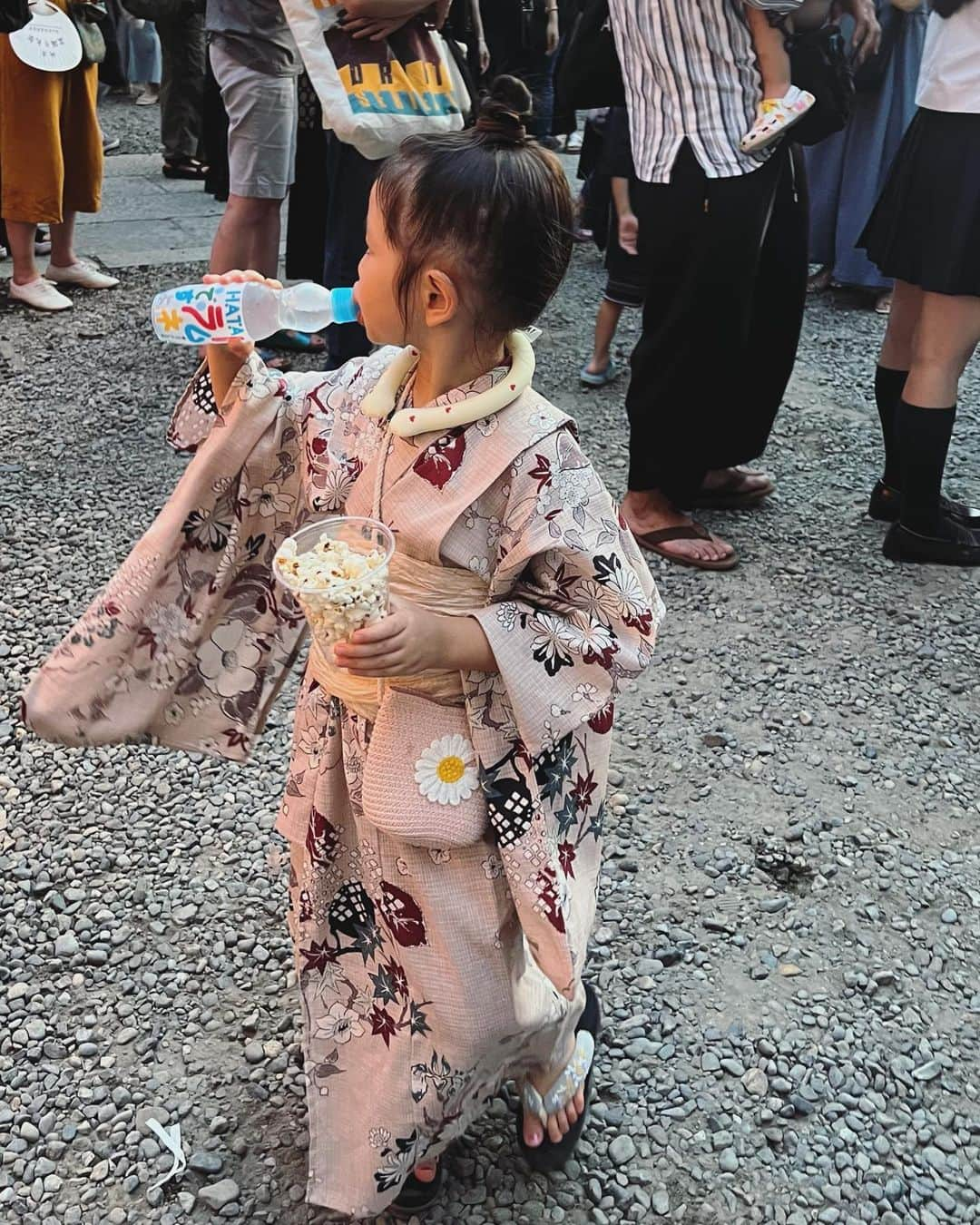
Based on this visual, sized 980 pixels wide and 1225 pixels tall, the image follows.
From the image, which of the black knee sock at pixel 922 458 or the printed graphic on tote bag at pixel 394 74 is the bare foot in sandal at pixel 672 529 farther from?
the printed graphic on tote bag at pixel 394 74

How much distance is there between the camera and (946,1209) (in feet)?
5.58

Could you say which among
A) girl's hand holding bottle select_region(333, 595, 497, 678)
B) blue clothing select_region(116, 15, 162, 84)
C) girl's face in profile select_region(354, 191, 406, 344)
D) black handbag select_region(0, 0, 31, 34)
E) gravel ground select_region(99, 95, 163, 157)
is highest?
girl's face in profile select_region(354, 191, 406, 344)

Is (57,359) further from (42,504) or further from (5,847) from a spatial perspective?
(5,847)

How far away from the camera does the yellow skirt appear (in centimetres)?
448

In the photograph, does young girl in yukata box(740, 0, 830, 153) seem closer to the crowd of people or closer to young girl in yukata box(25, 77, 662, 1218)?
the crowd of people

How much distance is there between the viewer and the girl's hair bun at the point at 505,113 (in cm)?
132

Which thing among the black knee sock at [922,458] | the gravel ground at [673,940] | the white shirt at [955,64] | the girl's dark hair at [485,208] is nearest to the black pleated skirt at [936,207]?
the white shirt at [955,64]

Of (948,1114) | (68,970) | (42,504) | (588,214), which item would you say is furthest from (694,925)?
(588,214)

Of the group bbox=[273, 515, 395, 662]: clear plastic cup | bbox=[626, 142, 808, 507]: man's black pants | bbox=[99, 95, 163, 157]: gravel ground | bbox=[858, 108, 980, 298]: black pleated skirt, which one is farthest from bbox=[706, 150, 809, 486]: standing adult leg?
bbox=[99, 95, 163, 157]: gravel ground

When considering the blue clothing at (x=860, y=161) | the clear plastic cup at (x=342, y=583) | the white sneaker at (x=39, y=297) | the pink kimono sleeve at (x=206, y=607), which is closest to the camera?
the clear plastic cup at (x=342, y=583)

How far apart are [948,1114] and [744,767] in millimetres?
890

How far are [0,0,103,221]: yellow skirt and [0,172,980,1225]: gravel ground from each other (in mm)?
1901

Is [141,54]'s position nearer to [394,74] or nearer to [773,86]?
[394,74]

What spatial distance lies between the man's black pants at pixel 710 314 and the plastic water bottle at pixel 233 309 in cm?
178
